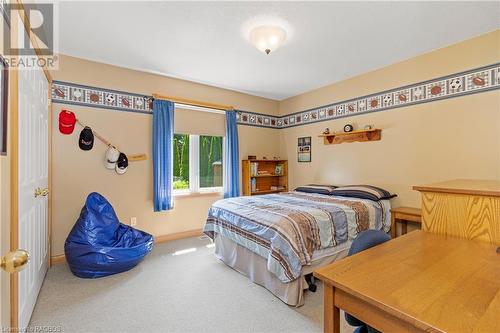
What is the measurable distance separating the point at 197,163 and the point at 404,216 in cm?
306

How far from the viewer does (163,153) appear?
11.6 feet

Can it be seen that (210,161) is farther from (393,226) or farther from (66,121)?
(393,226)

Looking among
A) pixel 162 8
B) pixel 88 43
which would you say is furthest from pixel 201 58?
pixel 88 43

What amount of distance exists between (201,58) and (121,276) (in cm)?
272

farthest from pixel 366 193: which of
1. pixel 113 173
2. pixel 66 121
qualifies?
pixel 66 121

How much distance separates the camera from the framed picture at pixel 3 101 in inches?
42.2

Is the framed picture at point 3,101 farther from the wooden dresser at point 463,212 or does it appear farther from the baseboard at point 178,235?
the baseboard at point 178,235

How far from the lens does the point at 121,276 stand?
2.54 m

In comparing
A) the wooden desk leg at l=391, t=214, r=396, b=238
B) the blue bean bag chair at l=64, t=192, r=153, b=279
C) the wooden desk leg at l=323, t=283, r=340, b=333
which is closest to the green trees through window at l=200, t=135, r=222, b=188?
the blue bean bag chair at l=64, t=192, r=153, b=279

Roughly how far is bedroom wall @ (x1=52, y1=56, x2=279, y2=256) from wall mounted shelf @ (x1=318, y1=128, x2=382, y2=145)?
6.45ft

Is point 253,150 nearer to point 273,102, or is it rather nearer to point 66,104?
point 273,102

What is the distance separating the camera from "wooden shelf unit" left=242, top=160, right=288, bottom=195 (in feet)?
14.5

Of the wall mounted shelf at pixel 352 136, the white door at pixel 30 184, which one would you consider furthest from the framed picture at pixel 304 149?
the white door at pixel 30 184

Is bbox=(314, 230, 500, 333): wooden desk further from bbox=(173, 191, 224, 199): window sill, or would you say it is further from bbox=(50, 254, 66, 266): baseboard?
bbox=(50, 254, 66, 266): baseboard
